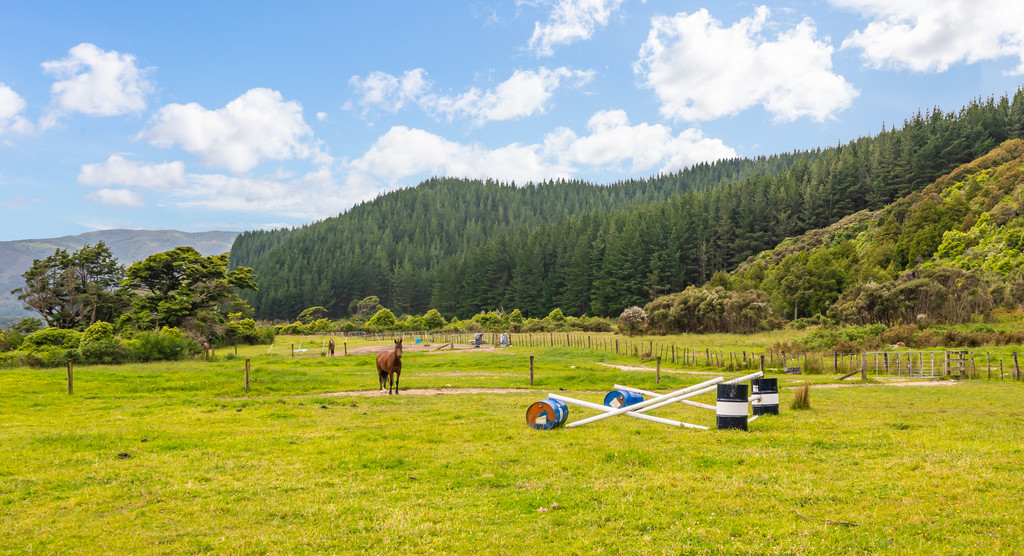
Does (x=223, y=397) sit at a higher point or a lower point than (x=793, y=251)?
lower

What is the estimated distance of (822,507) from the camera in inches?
265

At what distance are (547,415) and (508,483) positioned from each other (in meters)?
4.21

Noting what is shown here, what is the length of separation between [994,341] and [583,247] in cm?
9147

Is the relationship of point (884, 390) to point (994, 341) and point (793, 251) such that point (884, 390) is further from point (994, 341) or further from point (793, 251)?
point (793, 251)

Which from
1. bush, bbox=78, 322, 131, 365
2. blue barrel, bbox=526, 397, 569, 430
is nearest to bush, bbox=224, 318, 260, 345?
bush, bbox=78, 322, 131, 365

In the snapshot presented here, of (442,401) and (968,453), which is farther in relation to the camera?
(442,401)

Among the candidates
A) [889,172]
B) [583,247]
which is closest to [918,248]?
[889,172]

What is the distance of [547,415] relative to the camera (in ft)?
41.4

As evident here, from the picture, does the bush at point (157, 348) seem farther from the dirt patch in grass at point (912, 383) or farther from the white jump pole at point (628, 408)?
the dirt patch in grass at point (912, 383)

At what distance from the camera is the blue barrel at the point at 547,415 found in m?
12.5

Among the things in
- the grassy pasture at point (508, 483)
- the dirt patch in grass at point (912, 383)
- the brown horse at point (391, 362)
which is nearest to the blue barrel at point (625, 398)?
the grassy pasture at point (508, 483)

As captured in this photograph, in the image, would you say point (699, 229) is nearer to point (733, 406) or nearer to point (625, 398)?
point (625, 398)

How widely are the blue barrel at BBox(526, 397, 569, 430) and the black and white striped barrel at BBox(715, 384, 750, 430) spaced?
3.28 metres

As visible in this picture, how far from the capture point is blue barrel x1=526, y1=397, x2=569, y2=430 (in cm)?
1255
